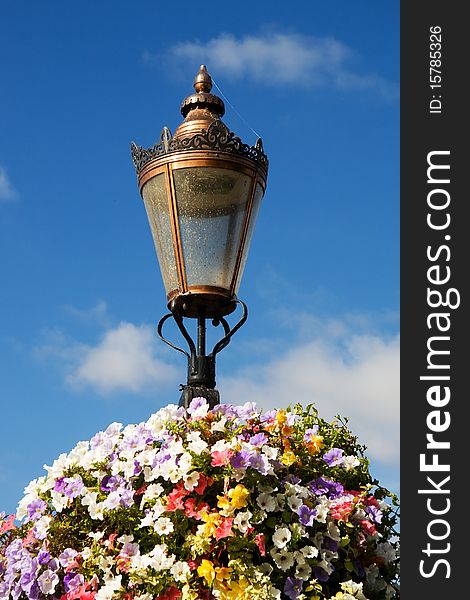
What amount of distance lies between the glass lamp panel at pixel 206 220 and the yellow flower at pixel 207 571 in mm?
1360

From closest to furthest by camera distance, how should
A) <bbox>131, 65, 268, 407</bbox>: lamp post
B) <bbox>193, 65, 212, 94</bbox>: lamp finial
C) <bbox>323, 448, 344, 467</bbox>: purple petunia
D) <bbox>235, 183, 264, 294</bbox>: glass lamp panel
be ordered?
1. <bbox>323, 448, 344, 467</bbox>: purple petunia
2. <bbox>131, 65, 268, 407</bbox>: lamp post
3. <bbox>235, 183, 264, 294</bbox>: glass lamp panel
4. <bbox>193, 65, 212, 94</bbox>: lamp finial

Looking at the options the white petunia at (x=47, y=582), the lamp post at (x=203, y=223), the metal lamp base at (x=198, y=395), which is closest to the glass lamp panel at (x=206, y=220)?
the lamp post at (x=203, y=223)

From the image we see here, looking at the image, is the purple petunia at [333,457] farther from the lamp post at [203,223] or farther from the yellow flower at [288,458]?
the lamp post at [203,223]

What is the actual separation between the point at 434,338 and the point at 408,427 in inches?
14.3

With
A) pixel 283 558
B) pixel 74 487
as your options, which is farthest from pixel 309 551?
pixel 74 487

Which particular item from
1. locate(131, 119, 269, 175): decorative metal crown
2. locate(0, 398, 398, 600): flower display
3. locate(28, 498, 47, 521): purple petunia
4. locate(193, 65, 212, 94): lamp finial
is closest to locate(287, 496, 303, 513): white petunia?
locate(0, 398, 398, 600): flower display

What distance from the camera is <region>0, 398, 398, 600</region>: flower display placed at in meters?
3.13

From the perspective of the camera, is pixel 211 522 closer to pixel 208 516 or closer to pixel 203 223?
pixel 208 516

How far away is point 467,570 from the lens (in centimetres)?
321

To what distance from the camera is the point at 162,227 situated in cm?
411

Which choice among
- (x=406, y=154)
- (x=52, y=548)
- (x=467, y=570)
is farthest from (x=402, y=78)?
(x=52, y=548)

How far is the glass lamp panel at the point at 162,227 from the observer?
406cm

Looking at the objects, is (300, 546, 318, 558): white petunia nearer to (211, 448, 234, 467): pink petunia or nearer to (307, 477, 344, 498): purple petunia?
(307, 477, 344, 498): purple petunia

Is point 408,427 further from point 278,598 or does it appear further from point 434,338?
point 278,598
